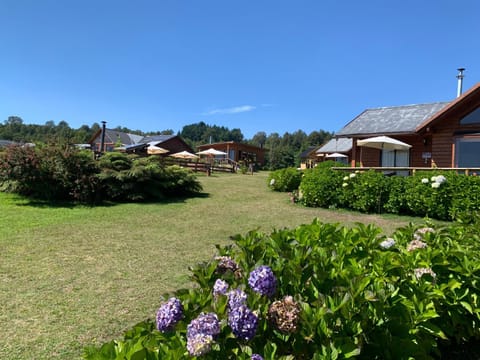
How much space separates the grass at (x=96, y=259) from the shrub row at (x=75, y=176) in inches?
28.5

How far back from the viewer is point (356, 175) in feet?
31.7

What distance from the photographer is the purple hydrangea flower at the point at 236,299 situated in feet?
4.42

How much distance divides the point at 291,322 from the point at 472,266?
144 centimetres

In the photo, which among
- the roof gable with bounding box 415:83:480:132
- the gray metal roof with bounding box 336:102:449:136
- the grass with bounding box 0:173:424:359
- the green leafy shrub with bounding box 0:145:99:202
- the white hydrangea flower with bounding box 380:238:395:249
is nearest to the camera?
the white hydrangea flower with bounding box 380:238:395:249

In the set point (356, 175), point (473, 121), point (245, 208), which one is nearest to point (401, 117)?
point (473, 121)

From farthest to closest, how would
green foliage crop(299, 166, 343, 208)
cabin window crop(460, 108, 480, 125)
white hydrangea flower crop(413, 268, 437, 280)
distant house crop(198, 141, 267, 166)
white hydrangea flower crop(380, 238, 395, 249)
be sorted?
distant house crop(198, 141, 267, 166) → cabin window crop(460, 108, 480, 125) → green foliage crop(299, 166, 343, 208) → white hydrangea flower crop(380, 238, 395, 249) → white hydrangea flower crop(413, 268, 437, 280)

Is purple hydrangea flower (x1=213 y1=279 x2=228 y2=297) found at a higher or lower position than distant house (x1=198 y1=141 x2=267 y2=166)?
lower

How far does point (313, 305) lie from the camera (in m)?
1.52

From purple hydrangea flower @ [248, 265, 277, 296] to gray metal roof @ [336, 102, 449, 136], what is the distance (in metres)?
13.6

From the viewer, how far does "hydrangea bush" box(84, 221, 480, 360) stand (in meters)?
1.29

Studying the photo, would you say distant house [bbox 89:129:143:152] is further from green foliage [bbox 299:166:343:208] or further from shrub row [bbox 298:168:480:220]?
shrub row [bbox 298:168:480:220]

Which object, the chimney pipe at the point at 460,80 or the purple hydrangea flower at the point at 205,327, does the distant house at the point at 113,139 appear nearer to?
the chimney pipe at the point at 460,80

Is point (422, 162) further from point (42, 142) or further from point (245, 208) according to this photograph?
point (42, 142)

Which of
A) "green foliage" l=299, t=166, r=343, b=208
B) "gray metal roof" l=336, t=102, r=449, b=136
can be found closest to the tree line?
"gray metal roof" l=336, t=102, r=449, b=136
